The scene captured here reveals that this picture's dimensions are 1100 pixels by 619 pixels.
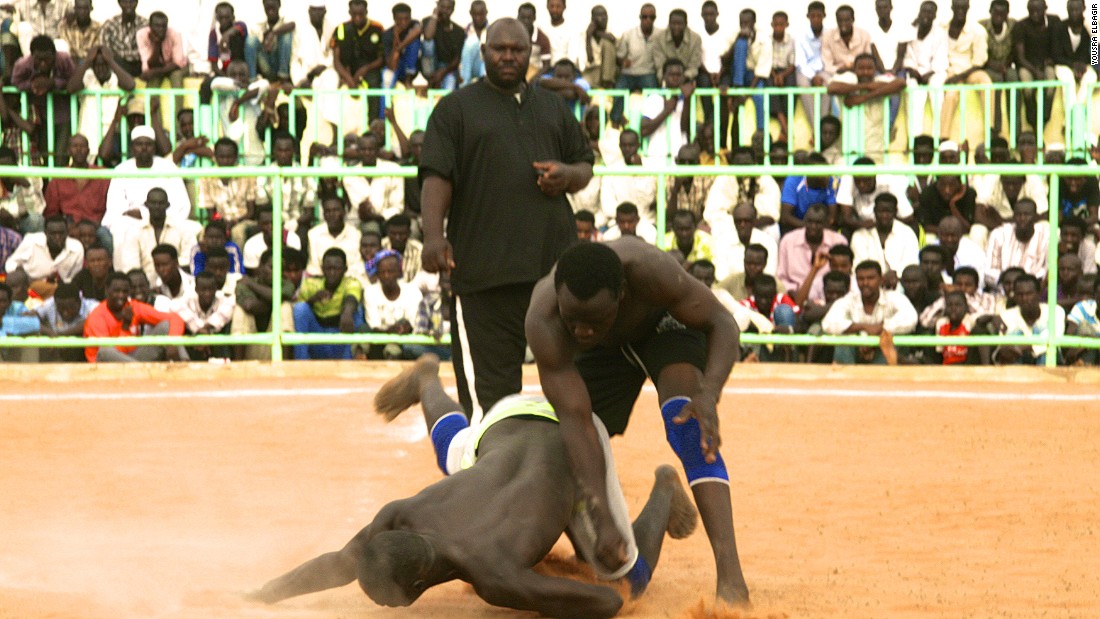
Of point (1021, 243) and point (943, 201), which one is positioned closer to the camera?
point (1021, 243)

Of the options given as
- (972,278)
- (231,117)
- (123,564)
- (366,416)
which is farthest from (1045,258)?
(123,564)

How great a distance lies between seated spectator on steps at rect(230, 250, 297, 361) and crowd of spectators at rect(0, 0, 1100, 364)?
0.02 meters

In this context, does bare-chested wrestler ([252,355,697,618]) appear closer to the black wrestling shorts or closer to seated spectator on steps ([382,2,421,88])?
the black wrestling shorts

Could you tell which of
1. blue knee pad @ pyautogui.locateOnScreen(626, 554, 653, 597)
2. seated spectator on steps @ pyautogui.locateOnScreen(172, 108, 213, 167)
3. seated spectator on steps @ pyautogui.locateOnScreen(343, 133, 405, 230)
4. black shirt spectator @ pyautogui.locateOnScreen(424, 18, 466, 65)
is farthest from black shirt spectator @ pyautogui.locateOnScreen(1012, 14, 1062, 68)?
blue knee pad @ pyautogui.locateOnScreen(626, 554, 653, 597)

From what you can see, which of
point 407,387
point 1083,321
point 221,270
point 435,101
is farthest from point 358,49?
point 407,387

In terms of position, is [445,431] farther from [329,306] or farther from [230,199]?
[230,199]

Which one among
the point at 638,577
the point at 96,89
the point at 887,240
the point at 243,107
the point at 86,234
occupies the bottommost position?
the point at 638,577

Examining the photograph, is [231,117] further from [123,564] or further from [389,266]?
[123,564]

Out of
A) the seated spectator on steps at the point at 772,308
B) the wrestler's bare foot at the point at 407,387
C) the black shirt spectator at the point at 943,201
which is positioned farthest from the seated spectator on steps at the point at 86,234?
the black shirt spectator at the point at 943,201

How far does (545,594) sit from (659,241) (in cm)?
610

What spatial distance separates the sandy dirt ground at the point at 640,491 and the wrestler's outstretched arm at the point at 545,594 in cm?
17

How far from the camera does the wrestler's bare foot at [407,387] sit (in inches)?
257

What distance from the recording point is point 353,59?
1446 centimetres

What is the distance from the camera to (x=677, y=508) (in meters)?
5.70
